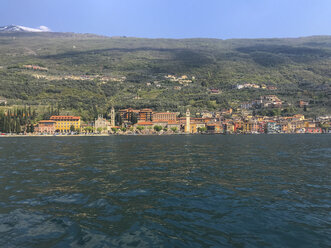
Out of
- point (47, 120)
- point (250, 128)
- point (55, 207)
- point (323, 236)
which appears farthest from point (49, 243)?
point (250, 128)

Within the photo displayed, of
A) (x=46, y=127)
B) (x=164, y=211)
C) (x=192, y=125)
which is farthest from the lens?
(x=192, y=125)

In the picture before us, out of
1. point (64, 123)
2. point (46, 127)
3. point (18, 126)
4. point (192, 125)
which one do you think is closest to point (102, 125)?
point (64, 123)

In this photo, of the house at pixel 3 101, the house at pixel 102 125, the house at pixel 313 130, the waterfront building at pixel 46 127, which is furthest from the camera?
the house at pixel 313 130

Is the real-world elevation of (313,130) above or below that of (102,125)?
below

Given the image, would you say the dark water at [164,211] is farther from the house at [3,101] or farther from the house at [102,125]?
the house at [3,101]

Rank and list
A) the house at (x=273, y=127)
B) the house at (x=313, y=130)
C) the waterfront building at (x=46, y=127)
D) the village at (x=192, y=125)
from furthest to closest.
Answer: the house at (x=273, y=127)
the house at (x=313, y=130)
the village at (x=192, y=125)
the waterfront building at (x=46, y=127)

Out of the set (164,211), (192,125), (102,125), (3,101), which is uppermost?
(3,101)

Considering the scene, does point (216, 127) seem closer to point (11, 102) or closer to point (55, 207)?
point (11, 102)

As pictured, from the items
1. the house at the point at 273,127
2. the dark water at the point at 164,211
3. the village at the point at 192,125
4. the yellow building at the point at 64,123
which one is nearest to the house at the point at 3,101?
the yellow building at the point at 64,123

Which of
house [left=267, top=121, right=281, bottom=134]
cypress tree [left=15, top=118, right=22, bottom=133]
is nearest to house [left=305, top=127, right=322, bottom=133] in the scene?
house [left=267, top=121, right=281, bottom=134]

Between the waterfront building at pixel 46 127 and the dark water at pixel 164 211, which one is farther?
the waterfront building at pixel 46 127

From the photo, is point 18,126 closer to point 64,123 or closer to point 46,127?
point 46,127
